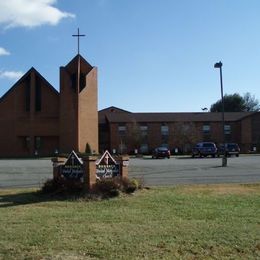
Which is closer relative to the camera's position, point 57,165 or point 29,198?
point 29,198

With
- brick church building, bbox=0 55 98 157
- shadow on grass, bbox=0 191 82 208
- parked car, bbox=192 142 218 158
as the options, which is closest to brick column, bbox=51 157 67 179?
shadow on grass, bbox=0 191 82 208

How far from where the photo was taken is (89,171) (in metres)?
14.2

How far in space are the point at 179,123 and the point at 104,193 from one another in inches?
3406

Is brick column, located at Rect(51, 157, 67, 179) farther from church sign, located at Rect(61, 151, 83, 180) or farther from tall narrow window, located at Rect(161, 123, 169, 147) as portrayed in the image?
tall narrow window, located at Rect(161, 123, 169, 147)

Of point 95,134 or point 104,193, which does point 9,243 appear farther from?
point 95,134

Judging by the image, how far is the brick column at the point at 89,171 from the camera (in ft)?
46.1

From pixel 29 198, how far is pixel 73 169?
5.40ft

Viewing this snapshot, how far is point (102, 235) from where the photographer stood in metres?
8.71

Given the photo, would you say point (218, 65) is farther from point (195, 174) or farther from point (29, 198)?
point (29, 198)

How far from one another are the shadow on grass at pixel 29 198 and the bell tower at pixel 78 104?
60580 mm

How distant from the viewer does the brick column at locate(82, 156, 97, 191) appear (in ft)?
46.1

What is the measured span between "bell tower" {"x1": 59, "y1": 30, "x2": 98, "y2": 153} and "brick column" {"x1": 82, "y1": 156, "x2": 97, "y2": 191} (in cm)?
6040

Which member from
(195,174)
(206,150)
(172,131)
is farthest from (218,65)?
(172,131)

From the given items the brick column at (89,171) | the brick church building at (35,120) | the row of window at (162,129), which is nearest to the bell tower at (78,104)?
the brick church building at (35,120)
